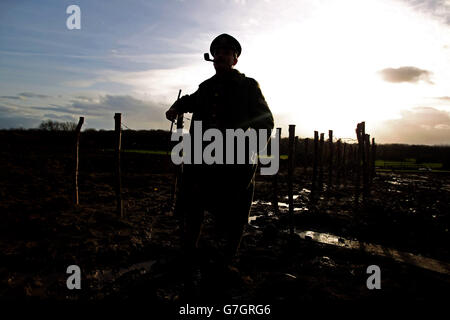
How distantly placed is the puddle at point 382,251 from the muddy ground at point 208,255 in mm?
20

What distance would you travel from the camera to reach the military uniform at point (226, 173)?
249 cm

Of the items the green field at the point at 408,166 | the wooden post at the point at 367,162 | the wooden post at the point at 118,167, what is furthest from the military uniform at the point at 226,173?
the green field at the point at 408,166

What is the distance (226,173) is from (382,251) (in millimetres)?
3827

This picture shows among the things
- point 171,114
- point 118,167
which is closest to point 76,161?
point 118,167

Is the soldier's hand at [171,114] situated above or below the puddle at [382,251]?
above

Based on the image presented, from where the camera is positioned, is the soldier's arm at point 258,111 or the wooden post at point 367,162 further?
the wooden post at point 367,162

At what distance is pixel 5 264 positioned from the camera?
3.54 metres

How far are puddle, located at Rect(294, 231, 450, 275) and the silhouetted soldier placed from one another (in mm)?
3260

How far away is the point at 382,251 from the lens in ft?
15.4

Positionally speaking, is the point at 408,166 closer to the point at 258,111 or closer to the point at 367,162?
the point at 367,162

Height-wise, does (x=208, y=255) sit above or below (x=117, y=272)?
above

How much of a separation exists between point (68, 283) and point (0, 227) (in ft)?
8.76

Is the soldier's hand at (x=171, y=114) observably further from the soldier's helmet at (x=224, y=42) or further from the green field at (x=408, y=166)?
the green field at (x=408, y=166)

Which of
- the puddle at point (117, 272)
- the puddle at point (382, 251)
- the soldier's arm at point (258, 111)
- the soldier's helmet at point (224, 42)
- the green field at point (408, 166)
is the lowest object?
the puddle at point (382, 251)
